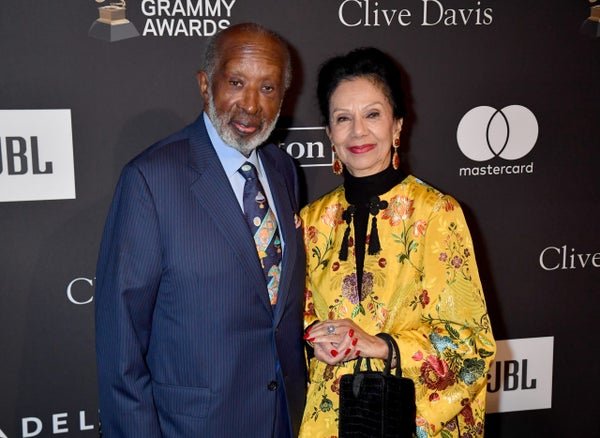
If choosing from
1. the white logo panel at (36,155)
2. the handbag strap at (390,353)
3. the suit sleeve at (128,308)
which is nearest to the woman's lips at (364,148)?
the handbag strap at (390,353)

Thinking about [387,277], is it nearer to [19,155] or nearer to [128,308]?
[128,308]

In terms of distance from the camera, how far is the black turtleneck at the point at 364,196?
1938mm

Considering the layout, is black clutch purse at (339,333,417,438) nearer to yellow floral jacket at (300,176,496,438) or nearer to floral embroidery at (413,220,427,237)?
yellow floral jacket at (300,176,496,438)

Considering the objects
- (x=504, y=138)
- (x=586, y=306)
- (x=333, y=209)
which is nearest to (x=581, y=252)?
(x=586, y=306)

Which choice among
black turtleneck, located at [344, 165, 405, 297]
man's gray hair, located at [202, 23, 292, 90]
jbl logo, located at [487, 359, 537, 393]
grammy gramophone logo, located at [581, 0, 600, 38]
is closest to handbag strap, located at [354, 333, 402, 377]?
black turtleneck, located at [344, 165, 405, 297]

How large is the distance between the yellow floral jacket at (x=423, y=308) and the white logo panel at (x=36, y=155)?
3.39ft

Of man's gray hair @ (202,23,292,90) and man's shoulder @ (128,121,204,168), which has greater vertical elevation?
man's gray hair @ (202,23,292,90)

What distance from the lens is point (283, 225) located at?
1877mm

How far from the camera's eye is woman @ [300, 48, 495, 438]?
5.96ft

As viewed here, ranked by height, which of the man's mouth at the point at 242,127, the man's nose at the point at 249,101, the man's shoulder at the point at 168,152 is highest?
the man's nose at the point at 249,101

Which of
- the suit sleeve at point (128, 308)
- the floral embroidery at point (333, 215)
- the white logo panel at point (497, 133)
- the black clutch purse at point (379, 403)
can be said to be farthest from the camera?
the white logo panel at point (497, 133)

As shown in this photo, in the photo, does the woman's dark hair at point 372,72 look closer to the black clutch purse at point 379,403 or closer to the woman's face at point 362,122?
the woman's face at point 362,122

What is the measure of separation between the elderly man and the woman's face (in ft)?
0.67

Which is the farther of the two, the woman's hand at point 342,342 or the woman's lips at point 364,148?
the woman's lips at point 364,148
